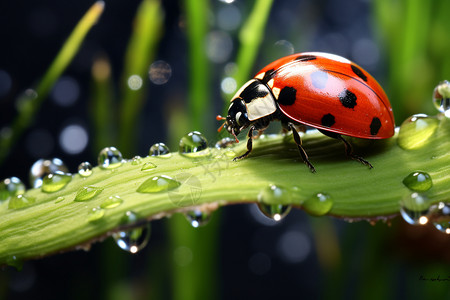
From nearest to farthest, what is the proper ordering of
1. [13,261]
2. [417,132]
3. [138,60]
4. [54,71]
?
[13,261], [417,132], [54,71], [138,60]

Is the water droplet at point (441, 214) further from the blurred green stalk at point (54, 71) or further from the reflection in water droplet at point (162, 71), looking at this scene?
the reflection in water droplet at point (162, 71)

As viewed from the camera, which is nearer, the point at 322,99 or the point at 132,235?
the point at 132,235

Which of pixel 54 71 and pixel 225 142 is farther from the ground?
pixel 54 71

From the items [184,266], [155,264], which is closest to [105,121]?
[184,266]

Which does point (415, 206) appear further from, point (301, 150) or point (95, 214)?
point (95, 214)

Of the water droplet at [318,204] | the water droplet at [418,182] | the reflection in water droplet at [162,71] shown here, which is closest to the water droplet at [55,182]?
the water droplet at [318,204]

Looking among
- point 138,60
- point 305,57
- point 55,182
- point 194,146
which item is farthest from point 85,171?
point 138,60

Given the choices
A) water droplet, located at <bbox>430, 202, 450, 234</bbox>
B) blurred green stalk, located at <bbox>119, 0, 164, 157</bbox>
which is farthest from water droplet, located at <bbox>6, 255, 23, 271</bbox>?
blurred green stalk, located at <bbox>119, 0, 164, 157</bbox>
